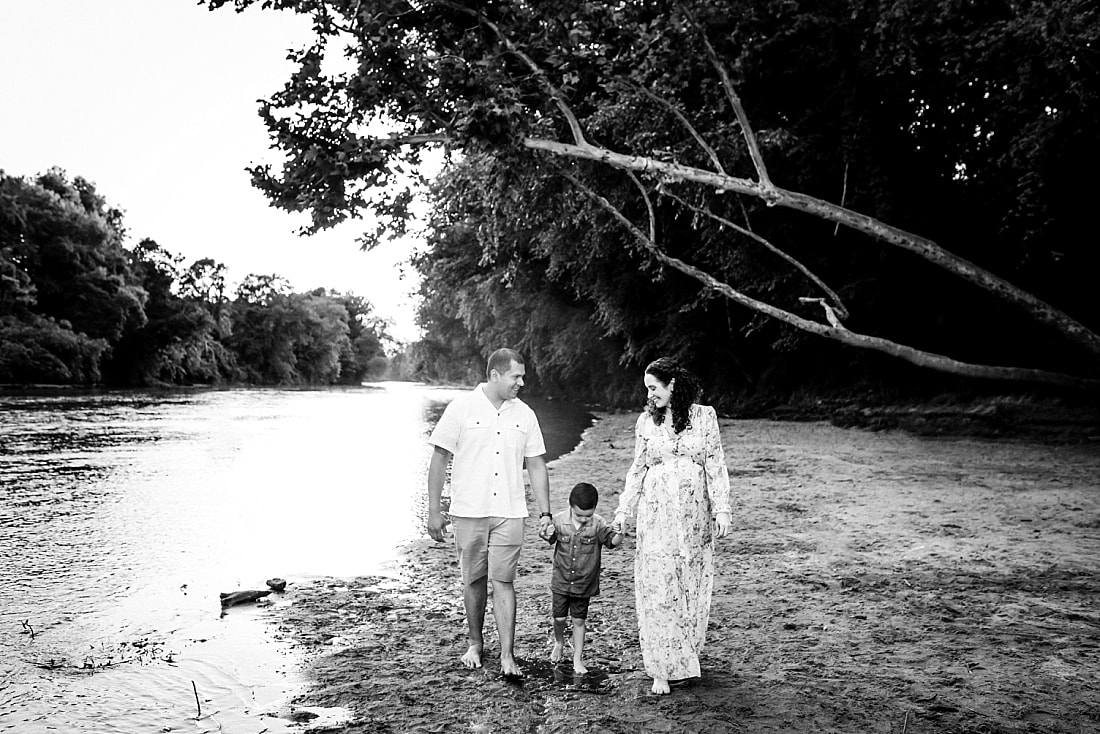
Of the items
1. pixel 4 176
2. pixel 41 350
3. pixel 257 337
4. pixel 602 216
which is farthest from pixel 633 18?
pixel 257 337

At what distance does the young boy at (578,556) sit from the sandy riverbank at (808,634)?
340 mm

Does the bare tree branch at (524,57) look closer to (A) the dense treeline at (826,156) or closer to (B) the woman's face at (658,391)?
(A) the dense treeline at (826,156)

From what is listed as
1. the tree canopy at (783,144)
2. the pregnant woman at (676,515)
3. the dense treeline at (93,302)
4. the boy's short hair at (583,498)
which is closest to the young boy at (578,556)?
the boy's short hair at (583,498)

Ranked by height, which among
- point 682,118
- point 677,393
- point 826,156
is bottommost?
point 677,393

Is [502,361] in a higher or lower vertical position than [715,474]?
higher

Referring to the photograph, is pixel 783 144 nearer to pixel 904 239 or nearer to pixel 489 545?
pixel 904 239

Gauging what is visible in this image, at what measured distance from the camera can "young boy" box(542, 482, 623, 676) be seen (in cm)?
512

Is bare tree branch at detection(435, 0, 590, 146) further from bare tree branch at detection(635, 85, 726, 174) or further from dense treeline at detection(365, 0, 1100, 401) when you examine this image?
bare tree branch at detection(635, 85, 726, 174)

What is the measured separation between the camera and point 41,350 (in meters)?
50.6

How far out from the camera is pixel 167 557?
8508 mm

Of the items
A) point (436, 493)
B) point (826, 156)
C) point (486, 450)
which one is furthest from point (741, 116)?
point (436, 493)

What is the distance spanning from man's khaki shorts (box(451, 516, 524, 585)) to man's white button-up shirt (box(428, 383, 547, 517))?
60 millimetres

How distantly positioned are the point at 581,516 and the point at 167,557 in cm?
517

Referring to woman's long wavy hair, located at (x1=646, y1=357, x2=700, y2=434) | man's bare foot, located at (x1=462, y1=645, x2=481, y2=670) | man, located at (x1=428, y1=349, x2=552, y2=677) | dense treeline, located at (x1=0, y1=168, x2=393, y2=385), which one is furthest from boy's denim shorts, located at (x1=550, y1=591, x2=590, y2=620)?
dense treeline, located at (x1=0, y1=168, x2=393, y2=385)
